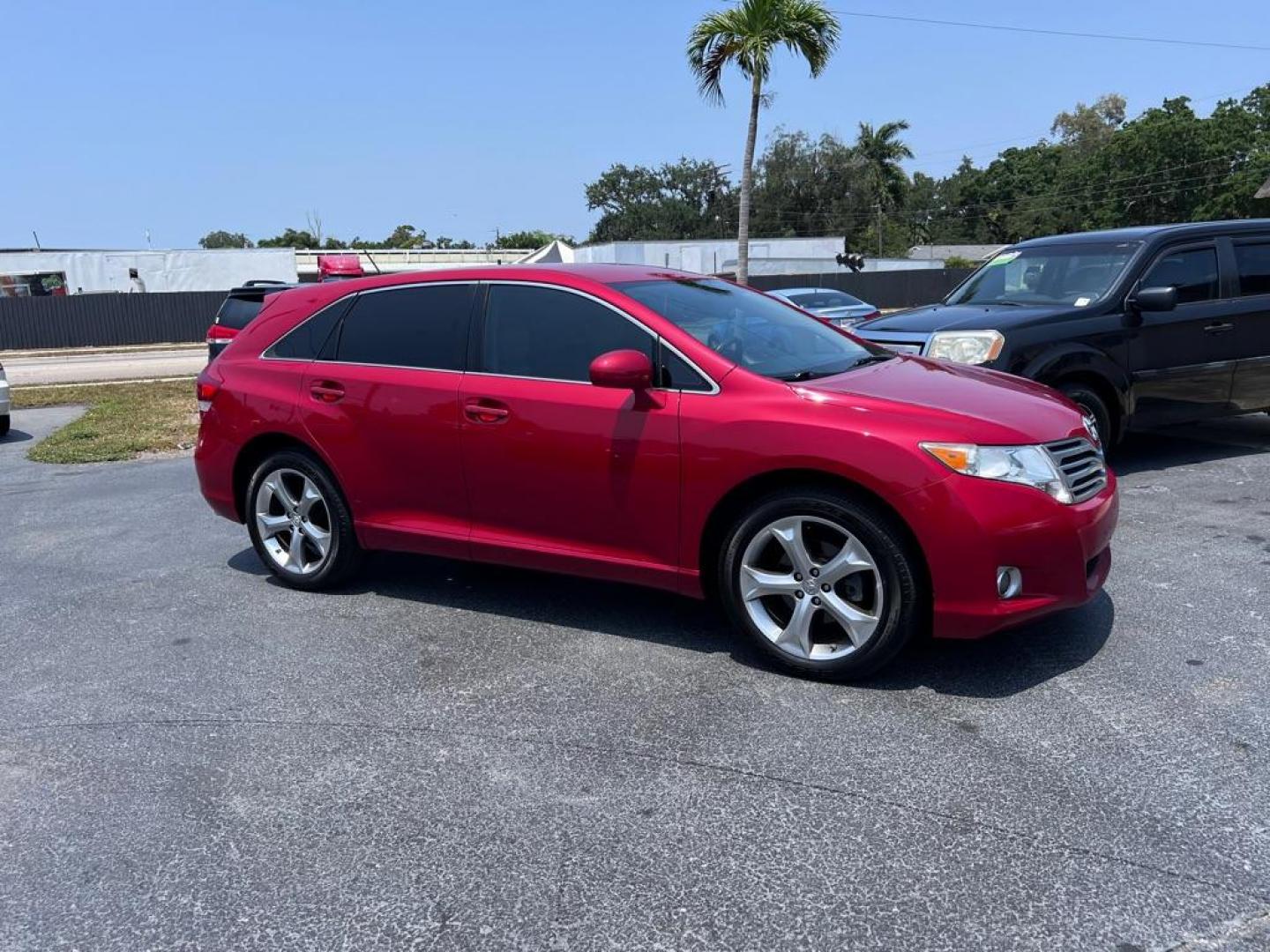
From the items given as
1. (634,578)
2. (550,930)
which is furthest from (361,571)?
(550,930)

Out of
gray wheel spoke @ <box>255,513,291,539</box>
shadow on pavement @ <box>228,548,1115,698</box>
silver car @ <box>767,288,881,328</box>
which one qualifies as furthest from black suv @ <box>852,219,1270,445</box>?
silver car @ <box>767,288,881,328</box>

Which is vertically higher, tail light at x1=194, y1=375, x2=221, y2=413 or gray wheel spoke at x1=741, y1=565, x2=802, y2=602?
tail light at x1=194, y1=375, x2=221, y2=413

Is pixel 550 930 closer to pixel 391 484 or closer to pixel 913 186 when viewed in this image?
pixel 391 484

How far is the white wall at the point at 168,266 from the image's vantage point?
42188mm

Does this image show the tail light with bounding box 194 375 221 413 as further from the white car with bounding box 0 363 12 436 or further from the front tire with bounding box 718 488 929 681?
the white car with bounding box 0 363 12 436

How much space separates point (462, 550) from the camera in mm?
5035

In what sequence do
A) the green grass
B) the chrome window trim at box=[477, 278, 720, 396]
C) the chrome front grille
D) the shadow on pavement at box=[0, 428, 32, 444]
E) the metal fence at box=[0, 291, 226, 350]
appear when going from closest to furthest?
1. the chrome front grille
2. the chrome window trim at box=[477, 278, 720, 396]
3. the green grass
4. the shadow on pavement at box=[0, 428, 32, 444]
5. the metal fence at box=[0, 291, 226, 350]

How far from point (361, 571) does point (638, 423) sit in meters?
2.30

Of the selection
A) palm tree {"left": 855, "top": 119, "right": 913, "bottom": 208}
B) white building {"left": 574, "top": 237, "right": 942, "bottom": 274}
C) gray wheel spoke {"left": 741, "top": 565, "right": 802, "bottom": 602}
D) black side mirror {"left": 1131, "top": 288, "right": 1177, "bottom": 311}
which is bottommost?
gray wheel spoke {"left": 741, "top": 565, "right": 802, "bottom": 602}

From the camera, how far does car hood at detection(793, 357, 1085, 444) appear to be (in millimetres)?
3996

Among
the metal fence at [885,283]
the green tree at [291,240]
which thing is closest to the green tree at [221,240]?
the green tree at [291,240]

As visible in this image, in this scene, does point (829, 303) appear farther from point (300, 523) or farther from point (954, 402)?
point (954, 402)

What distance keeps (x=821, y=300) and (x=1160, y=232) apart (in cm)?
1500

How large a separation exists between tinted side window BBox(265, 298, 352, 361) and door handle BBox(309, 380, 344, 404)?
0.66ft
